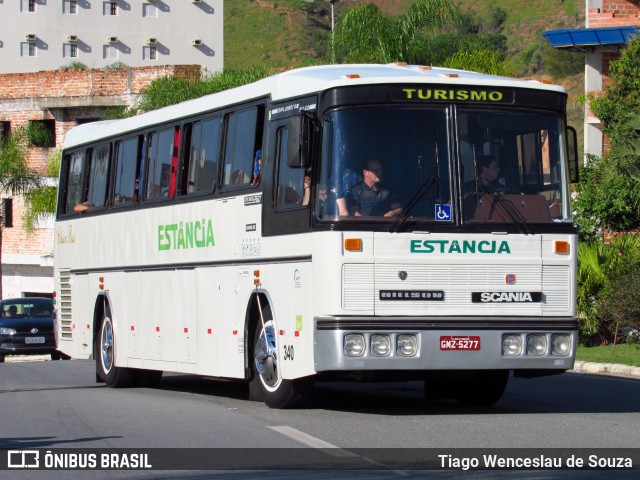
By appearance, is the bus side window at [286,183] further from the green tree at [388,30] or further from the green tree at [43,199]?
the green tree at [43,199]

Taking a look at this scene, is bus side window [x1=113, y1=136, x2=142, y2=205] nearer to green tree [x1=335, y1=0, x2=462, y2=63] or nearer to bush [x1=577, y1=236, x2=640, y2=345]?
bush [x1=577, y1=236, x2=640, y2=345]

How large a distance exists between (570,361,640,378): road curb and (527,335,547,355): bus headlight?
797 cm

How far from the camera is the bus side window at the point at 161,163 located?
Answer: 17.0 meters

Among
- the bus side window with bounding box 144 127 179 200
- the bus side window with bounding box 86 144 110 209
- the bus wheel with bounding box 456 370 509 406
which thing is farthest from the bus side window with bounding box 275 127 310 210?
the bus side window with bounding box 86 144 110 209

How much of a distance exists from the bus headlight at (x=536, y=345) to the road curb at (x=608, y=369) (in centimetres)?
797

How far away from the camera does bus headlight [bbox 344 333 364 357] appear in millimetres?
12539

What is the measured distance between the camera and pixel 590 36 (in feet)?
128

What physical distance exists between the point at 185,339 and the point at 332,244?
14.6 feet

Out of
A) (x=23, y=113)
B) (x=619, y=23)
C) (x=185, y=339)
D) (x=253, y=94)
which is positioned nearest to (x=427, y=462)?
(x=253, y=94)

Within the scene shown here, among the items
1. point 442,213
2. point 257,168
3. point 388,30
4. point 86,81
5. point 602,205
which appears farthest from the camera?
point 86,81

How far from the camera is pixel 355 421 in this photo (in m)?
13.0

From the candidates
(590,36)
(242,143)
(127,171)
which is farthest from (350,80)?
(590,36)

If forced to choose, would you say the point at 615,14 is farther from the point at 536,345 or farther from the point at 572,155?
the point at 536,345

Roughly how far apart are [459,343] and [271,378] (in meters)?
2.33
